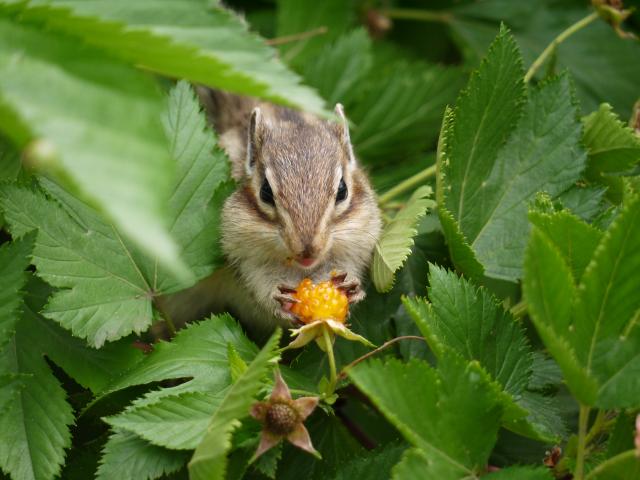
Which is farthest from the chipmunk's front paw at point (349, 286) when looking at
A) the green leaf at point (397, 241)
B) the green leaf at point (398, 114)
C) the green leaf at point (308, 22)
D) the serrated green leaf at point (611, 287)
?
the green leaf at point (308, 22)

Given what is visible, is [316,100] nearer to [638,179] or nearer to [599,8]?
[638,179]

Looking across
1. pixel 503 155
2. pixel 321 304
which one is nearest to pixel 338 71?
pixel 503 155

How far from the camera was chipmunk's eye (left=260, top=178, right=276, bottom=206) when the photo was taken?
1.67 metres

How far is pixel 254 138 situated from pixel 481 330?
81 centimetres

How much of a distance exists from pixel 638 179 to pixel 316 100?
760 millimetres

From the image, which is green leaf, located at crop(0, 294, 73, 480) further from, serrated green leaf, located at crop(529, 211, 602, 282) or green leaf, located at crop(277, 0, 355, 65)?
green leaf, located at crop(277, 0, 355, 65)

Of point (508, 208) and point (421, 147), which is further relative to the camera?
point (421, 147)

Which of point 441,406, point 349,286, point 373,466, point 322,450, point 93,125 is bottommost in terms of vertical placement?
point 322,450

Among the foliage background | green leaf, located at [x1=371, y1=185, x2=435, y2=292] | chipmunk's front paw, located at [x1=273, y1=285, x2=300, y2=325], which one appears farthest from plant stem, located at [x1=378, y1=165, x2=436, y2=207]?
chipmunk's front paw, located at [x1=273, y1=285, x2=300, y2=325]

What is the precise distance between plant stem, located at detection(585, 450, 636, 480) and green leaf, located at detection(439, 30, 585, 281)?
470 mm

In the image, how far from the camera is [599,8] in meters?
1.66

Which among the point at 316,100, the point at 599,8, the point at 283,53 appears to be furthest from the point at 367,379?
the point at 283,53

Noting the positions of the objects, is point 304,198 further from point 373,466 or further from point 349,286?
point 373,466

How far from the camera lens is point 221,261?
1.47 m
